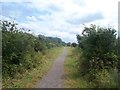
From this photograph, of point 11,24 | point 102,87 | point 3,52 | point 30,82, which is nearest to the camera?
point 102,87

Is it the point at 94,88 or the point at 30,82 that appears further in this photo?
the point at 30,82

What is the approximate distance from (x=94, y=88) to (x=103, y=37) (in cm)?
452

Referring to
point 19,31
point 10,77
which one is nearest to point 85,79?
point 10,77

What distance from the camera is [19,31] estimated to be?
17.1m

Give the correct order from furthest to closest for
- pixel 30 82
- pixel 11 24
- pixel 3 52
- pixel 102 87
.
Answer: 1. pixel 11 24
2. pixel 3 52
3. pixel 30 82
4. pixel 102 87

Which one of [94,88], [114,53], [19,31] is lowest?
[94,88]

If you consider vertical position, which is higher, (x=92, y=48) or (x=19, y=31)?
(x=19, y=31)

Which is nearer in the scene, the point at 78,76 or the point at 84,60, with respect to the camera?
the point at 78,76

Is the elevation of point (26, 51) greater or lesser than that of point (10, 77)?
greater

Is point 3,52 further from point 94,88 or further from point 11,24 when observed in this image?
point 94,88

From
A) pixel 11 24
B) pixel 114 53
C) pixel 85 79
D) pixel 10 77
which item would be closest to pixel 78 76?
pixel 85 79

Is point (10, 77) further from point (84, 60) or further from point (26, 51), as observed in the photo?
point (84, 60)

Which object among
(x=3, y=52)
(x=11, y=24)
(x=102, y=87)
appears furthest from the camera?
(x=11, y=24)

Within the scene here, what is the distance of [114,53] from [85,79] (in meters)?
2.43
